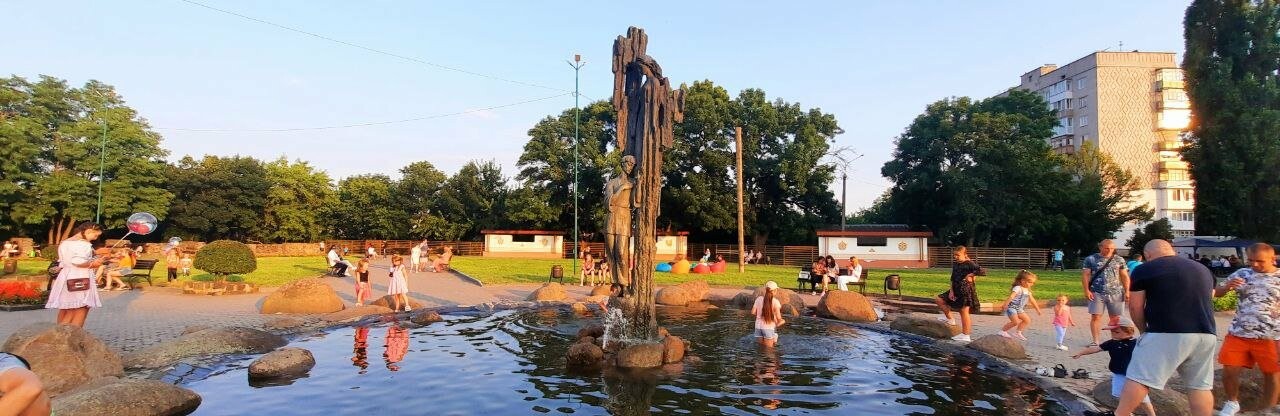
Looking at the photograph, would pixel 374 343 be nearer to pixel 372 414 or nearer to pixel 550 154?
pixel 372 414

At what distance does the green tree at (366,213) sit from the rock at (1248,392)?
5723 cm

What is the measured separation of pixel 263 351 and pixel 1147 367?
11658mm

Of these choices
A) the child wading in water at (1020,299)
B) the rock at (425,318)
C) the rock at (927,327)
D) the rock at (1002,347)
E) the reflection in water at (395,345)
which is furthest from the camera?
the rock at (425,318)

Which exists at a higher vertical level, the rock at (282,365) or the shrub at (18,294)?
the shrub at (18,294)

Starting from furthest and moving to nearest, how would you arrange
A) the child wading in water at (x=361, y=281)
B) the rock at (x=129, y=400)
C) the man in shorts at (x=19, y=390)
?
the child wading in water at (x=361, y=281), the rock at (x=129, y=400), the man in shorts at (x=19, y=390)

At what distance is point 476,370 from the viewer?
9289 millimetres

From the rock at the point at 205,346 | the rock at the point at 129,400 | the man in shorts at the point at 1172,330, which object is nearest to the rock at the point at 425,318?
the rock at the point at 205,346

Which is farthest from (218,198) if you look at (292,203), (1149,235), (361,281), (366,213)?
(1149,235)

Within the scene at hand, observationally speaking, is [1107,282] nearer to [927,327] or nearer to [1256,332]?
[927,327]

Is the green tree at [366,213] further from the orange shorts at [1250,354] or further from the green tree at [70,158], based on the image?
the orange shorts at [1250,354]

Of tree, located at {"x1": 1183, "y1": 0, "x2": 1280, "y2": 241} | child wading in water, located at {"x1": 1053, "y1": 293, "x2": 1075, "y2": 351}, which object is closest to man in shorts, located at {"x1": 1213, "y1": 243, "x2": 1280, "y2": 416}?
child wading in water, located at {"x1": 1053, "y1": 293, "x2": 1075, "y2": 351}

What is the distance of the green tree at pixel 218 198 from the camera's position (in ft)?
173

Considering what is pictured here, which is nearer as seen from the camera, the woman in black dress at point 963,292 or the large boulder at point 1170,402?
the large boulder at point 1170,402

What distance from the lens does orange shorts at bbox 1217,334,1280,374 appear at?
6406 millimetres
